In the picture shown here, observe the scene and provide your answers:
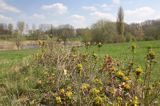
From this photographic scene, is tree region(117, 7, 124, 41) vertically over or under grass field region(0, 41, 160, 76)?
over

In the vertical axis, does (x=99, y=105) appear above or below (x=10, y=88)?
above

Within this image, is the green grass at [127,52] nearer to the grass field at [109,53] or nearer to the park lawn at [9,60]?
the grass field at [109,53]

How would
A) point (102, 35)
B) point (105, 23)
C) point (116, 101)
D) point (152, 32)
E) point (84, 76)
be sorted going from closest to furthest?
point (116, 101) → point (84, 76) → point (152, 32) → point (102, 35) → point (105, 23)

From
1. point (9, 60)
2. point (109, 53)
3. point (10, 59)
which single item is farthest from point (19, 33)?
point (9, 60)

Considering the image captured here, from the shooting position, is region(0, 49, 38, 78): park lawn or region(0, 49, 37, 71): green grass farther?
region(0, 49, 37, 71): green grass

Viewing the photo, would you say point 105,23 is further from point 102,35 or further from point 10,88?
point 10,88

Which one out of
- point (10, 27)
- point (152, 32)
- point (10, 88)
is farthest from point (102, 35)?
point (10, 88)

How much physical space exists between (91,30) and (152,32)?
13.2 m

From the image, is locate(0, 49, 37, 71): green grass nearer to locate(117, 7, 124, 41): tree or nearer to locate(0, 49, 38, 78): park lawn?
locate(0, 49, 38, 78): park lawn

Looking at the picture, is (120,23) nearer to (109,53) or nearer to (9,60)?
(109,53)

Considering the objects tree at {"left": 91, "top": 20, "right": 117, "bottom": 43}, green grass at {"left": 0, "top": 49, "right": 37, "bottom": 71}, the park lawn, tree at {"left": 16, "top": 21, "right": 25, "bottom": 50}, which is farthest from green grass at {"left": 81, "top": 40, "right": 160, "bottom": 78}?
tree at {"left": 16, "top": 21, "right": 25, "bottom": 50}

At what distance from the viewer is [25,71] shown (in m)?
7.92

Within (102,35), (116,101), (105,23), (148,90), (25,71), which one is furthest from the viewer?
(105,23)

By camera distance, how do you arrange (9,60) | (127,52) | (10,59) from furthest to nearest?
(10,59)
(9,60)
(127,52)
